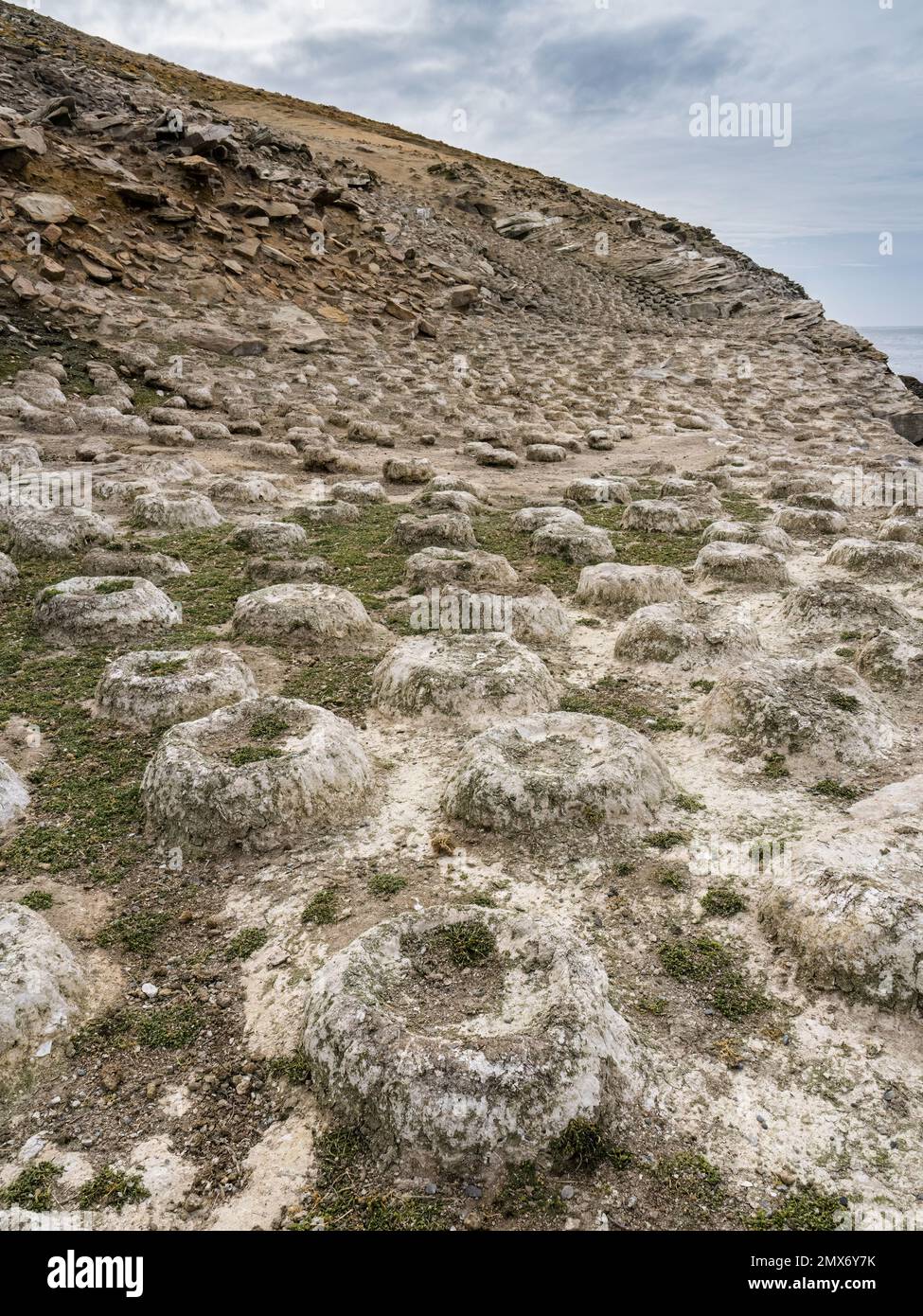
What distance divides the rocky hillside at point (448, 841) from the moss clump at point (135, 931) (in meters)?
0.03

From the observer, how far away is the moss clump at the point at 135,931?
473 cm

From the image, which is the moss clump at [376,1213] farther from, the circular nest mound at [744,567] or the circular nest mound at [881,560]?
the circular nest mound at [881,560]

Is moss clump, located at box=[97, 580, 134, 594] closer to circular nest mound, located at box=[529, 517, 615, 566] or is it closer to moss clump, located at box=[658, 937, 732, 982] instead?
circular nest mound, located at box=[529, 517, 615, 566]

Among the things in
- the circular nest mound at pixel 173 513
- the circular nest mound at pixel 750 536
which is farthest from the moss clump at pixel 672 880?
the circular nest mound at pixel 173 513

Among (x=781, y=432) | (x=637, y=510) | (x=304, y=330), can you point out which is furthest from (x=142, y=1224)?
(x=304, y=330)

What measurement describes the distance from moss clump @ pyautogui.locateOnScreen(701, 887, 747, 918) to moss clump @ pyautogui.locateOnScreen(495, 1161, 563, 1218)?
205 cm

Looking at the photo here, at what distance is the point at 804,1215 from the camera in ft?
10.5

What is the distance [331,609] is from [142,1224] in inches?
254

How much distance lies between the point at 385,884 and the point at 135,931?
147 cm

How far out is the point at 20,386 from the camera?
19.5 meters

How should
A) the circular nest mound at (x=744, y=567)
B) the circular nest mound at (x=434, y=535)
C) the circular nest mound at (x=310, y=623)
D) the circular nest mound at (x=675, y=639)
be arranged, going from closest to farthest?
the circular nest mound at (x=675, y=639) → the circular nest mound at (x=310, y=623) → the circular nest mound at (x=744, y=567) → the circular nest mound at (x=434, y=535)

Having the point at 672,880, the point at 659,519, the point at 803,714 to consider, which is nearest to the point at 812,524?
the point at 659,519

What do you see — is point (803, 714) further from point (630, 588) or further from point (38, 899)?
point (38, 899)

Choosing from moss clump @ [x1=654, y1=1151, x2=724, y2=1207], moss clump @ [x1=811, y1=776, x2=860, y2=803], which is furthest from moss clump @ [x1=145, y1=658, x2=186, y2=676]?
moss clump @ [x1=654, y1=1151, x2=724, y2=1207]
